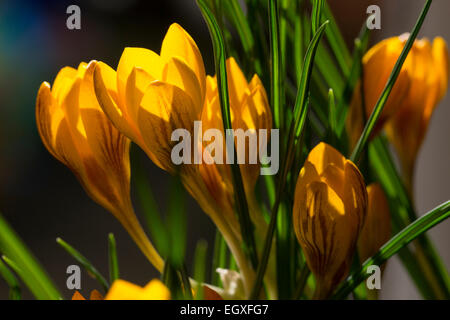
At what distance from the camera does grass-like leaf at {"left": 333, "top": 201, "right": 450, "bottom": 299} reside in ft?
0.69

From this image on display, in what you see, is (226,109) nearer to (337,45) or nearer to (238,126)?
(238,126)

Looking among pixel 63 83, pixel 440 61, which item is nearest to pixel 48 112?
Result: pixel 63 83

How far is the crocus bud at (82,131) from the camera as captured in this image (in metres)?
0.22

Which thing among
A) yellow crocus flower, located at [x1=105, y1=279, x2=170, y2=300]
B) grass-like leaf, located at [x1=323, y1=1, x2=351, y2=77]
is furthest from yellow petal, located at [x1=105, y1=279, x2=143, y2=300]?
grass-like leaf, located at [x1=323, y1=1, x2=351, y2=77]

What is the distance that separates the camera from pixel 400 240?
22cm

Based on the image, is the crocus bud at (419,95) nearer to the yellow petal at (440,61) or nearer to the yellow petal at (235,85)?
the yellow petal at (440,61)

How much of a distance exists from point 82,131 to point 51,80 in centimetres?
12

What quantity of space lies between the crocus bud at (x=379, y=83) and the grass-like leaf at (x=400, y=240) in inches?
3.0

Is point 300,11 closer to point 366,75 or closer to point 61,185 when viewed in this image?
point 366,75

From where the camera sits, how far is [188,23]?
33 centimetres

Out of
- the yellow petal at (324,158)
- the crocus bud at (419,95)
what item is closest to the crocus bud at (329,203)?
the yellow petal at (324,158)

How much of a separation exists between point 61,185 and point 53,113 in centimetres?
48

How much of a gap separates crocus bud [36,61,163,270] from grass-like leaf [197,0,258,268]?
0.05 m

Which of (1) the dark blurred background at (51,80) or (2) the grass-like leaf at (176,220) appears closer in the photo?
(2) the grass-like leaf at (176,220)
